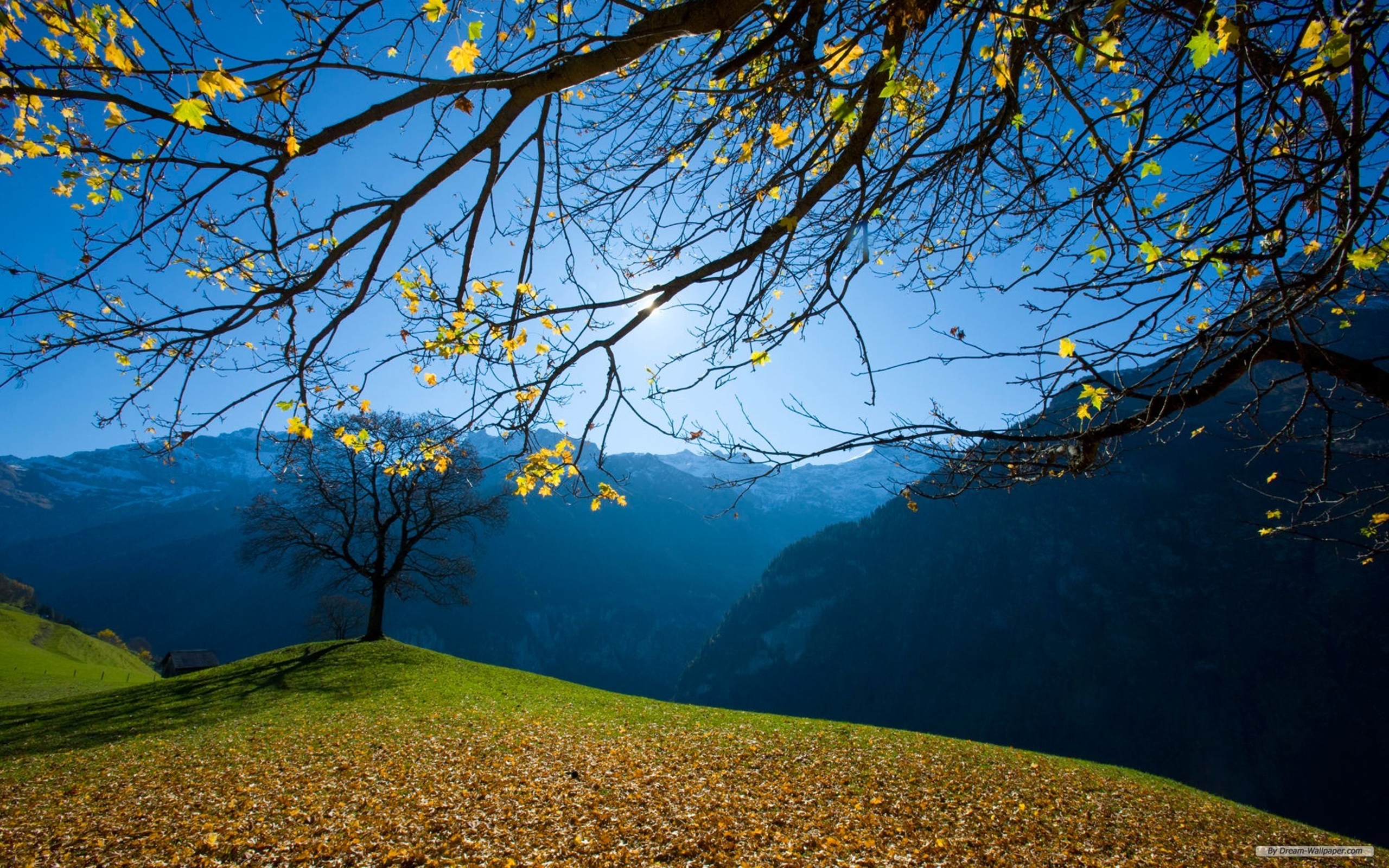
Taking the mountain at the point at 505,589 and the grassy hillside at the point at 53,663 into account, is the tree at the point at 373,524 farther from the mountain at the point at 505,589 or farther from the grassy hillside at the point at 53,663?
the mountain at the point at 505,589

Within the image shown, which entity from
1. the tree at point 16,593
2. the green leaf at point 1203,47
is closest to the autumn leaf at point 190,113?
the green leaf at point 1203,47

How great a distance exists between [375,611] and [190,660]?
28.8 meters

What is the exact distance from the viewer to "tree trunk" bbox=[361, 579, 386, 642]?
1756 centimetres

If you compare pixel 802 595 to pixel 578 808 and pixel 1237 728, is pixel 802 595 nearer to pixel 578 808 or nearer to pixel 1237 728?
pixel 1237 728

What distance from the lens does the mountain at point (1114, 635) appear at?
70688 millimetres

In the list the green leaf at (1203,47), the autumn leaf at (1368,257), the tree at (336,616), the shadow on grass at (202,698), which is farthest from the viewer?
the tree at (336,616)

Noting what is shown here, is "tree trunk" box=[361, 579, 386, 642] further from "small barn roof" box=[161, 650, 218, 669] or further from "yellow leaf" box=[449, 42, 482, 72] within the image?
"small barn roof" box=[161, 650, 218, 669]

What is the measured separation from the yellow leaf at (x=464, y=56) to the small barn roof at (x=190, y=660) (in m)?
45.6

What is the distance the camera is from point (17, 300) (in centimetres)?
265

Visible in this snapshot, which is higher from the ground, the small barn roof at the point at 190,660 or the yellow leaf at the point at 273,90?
the yellow leaf at the point at 273,90

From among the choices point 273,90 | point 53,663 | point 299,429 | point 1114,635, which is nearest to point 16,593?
point 53,663

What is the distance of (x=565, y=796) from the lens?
538 centimetres

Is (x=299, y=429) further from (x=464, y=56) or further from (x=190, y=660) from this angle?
(x=190, y=660)

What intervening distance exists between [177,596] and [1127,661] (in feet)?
661
